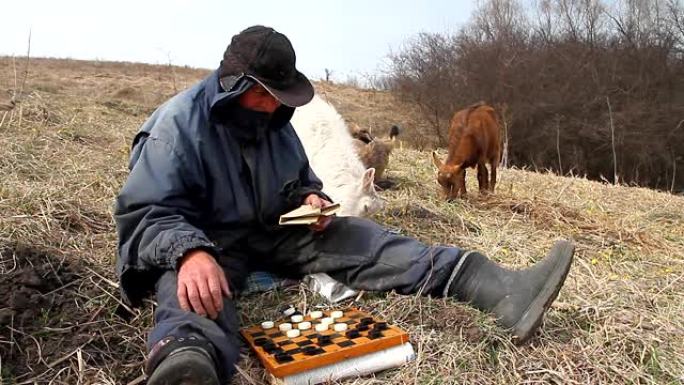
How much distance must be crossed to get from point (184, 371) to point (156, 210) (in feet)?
3.04

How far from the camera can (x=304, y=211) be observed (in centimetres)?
349

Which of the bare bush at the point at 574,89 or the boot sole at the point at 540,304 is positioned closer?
the boot sole at the point at 540,304

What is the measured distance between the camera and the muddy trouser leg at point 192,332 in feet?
8.54

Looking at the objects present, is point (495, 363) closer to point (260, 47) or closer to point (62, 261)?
point (260, 47)

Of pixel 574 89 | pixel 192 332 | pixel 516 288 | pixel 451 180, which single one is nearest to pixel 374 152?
pixel 451 180

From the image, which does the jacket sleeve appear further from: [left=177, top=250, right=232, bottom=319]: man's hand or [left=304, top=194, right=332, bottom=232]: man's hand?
[left=304, top=194, right=332, bottom=232]: man's hand

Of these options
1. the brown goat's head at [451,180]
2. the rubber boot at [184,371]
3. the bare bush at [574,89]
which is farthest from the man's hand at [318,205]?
the bare bush at [574,89]

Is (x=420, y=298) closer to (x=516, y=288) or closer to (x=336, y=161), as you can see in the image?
(x=516, y=288)

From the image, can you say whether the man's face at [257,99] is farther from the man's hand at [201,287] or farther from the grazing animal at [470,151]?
the grazing animal at [470,151]

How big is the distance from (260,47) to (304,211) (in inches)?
34.0

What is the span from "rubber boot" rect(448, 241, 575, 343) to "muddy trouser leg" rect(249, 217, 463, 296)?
→ 0.11m

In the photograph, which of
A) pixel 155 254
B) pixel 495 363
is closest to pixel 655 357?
pixel 495 363

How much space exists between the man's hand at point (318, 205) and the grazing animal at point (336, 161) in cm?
107

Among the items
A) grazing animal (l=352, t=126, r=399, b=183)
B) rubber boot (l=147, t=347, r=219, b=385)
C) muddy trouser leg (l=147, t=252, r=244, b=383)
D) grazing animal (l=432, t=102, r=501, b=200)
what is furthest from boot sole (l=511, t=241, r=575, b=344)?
grazing animal (l=352, t=126, r=399, b=183)
